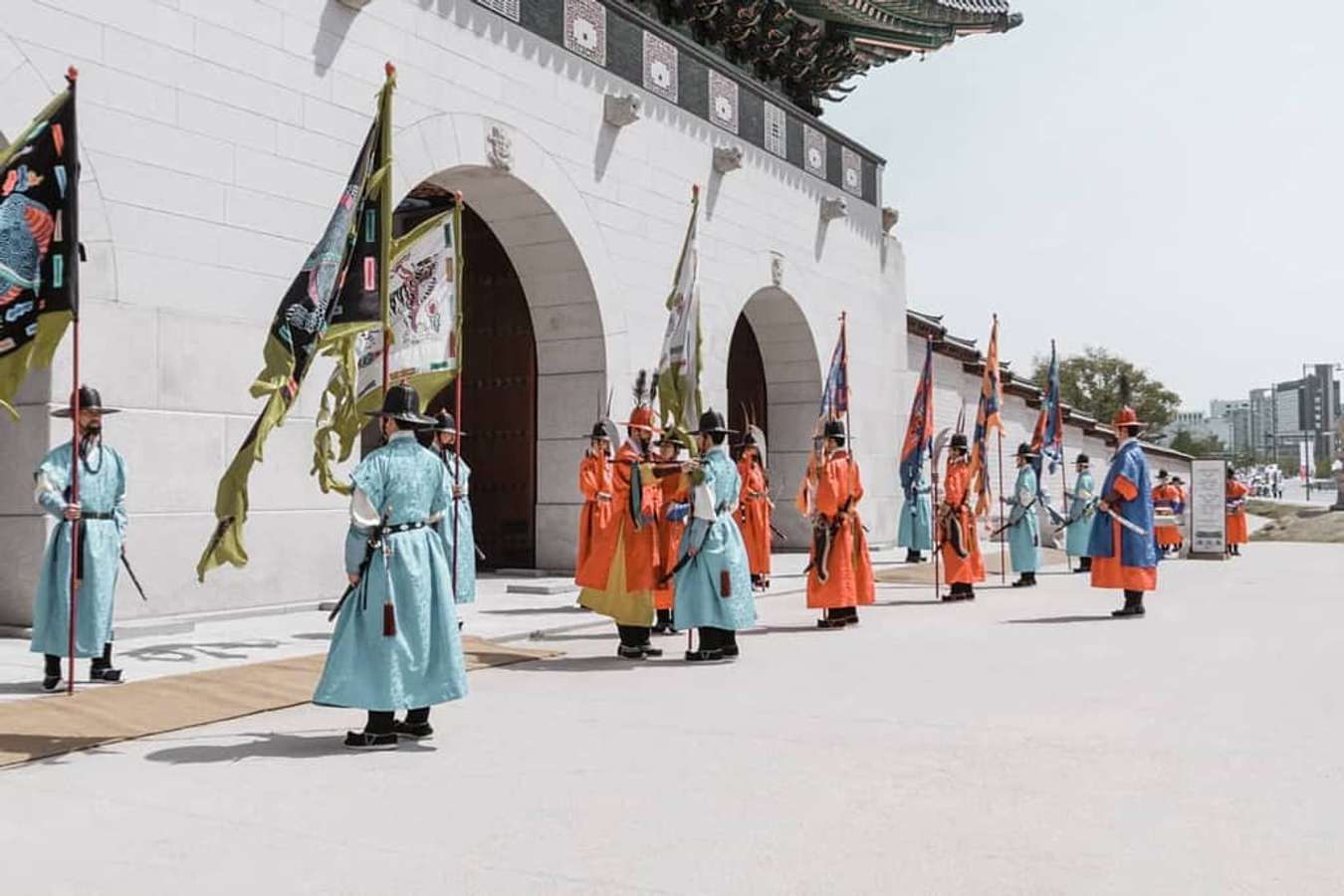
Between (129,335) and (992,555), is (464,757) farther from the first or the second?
(992,555)

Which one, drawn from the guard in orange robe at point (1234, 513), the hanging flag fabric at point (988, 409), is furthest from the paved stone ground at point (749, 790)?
the guard in orange robe at point (1234, 513)

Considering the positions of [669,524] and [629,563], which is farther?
[669,524]

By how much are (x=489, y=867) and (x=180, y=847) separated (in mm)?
1042

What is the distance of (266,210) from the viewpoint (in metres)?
10.3

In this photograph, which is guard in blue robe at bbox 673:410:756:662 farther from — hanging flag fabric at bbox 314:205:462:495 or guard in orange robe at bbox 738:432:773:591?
guard in orange robe at bbox 738:432:773:591

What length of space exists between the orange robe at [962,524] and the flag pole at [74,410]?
856 centimetres

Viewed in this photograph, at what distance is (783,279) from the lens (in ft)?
60.9

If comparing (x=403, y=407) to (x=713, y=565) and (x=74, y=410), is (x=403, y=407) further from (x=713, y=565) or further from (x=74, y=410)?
(x=713, y=565)

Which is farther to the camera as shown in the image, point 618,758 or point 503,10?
point 503,10

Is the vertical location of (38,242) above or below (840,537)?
above

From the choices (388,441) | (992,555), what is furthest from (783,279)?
(388,441)

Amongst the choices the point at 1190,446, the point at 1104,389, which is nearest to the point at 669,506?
the point at 1104,389

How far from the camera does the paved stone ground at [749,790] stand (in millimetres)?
3510

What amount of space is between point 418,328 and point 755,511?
6103mm
